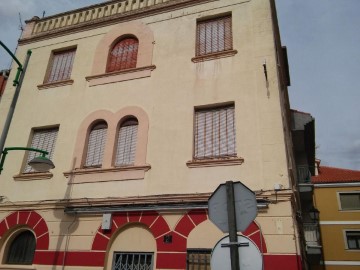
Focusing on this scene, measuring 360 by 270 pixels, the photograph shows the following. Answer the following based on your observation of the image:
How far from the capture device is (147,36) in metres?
12.3

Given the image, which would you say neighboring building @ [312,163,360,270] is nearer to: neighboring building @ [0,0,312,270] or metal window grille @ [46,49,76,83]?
neighboring building @ [0,0,312,270]

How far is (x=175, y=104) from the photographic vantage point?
412 inches

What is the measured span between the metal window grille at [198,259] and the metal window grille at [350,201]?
27125 millimetres

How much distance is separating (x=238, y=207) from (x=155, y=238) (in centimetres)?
517

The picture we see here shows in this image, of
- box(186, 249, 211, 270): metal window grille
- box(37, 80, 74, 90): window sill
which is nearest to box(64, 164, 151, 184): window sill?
box(186, 249, 211, 270): metal window grille

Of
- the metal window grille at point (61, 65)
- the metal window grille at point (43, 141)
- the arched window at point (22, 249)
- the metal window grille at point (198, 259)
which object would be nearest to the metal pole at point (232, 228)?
the metal window grille at point (198, 259)

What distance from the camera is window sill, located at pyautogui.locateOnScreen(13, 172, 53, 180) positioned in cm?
1077

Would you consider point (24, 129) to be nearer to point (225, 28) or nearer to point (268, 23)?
point (225, 28)

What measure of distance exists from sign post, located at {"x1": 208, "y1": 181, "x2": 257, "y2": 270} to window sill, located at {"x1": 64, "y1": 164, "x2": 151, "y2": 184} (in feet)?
18.3

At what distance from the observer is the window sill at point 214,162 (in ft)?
29.3

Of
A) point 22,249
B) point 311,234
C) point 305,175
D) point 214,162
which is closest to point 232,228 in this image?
point 214,162

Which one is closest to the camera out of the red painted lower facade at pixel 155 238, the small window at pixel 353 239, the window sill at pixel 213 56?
the red painted lower facade at pixel 155 238

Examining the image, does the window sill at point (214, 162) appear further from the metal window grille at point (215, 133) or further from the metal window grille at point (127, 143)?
the metal window grille at point (127, 143)

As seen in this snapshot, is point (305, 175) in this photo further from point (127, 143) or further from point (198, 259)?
point (198, 259)
